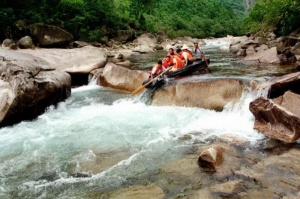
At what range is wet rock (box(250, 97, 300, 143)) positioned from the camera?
653 cm

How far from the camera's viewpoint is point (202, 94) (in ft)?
33.2

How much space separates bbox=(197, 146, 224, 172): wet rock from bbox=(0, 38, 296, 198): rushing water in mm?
803

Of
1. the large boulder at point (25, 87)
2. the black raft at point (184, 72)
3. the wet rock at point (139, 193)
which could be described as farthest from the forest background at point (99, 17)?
the wet rock at point (139, 193)

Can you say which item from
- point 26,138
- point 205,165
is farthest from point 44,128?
point 205,165

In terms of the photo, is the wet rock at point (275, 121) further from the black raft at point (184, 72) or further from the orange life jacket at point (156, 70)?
the orange life jacket at point (156, 70)

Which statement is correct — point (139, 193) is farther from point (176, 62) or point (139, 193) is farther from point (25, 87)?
point (176, 62)

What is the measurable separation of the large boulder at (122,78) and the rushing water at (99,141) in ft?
4.42

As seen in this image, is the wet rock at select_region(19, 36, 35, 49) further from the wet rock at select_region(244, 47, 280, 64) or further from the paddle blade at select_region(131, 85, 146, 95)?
the wet rock at select_region(244, 47, 280, 64)

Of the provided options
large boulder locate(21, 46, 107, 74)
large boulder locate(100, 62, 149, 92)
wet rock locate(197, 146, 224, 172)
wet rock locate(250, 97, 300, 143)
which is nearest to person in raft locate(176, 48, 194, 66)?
large boulder locate(100, 62, 149, 92)

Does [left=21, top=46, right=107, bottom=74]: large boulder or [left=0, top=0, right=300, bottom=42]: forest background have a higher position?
[left=0, top=0, right=300, bottom=42]: forest background

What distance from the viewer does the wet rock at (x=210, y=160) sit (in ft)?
18.7

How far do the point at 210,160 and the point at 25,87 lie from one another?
6.15 m

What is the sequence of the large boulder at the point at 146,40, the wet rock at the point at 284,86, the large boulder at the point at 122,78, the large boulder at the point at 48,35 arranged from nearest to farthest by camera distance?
the wet rock at the point at 284,86 → the large boulder at the point at 122,78 → the large boulder at the point at 48,35 → the large boulder at the point at 146,40

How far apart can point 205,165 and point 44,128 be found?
514 cm
